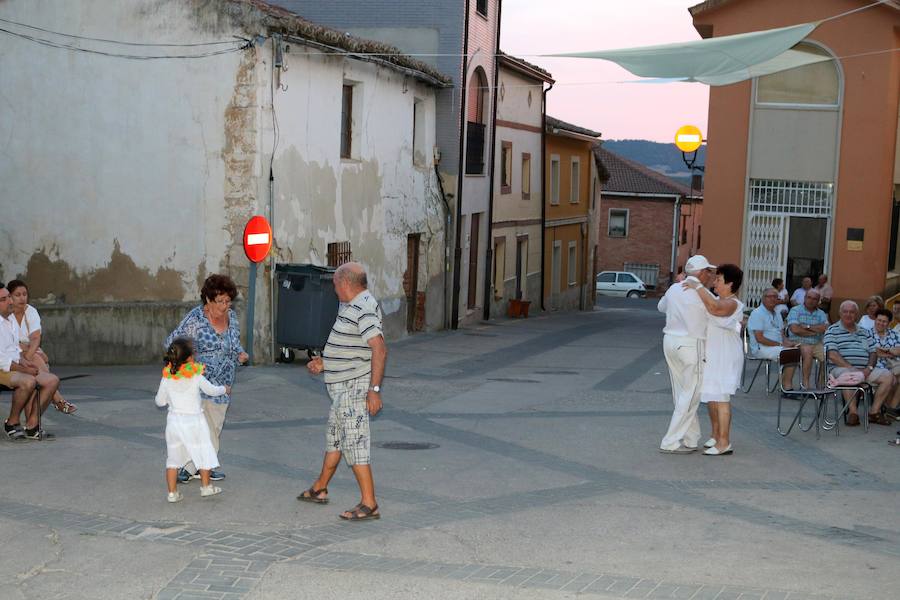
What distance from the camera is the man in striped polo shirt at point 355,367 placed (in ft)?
24.7

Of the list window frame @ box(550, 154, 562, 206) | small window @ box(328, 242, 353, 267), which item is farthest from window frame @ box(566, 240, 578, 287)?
small window @ box(328, 242, 353, 267)

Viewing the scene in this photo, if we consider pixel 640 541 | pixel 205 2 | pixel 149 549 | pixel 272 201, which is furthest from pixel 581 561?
pixel 205 2

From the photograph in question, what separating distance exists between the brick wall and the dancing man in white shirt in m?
49.2

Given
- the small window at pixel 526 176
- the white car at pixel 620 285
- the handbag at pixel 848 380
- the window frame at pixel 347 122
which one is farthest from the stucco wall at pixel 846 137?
the white car at pixel 620 285

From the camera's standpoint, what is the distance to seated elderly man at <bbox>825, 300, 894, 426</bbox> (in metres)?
12.0

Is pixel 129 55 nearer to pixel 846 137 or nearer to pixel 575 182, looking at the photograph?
pixel 846 137

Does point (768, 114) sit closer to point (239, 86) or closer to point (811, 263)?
point (811, 263)

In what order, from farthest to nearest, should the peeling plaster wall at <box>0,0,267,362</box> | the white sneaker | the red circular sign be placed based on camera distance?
the peeling plaster wall at <box>0,0,267,362</box>
the red circular sign
the white sneaker

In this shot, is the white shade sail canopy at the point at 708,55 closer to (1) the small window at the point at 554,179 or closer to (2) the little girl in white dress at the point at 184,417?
(2) the little girl in white dress at the point at 184,417

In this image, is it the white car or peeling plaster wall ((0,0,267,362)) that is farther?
the white car

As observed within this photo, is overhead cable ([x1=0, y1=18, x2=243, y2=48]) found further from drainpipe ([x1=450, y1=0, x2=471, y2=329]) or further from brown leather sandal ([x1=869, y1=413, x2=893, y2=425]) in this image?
brown leather sandal ([x1=869, y1=413, x2=893, y2=425])

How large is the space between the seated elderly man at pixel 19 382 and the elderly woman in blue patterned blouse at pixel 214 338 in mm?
2195

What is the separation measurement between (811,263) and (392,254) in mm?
7691

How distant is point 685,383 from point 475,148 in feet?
55.8
